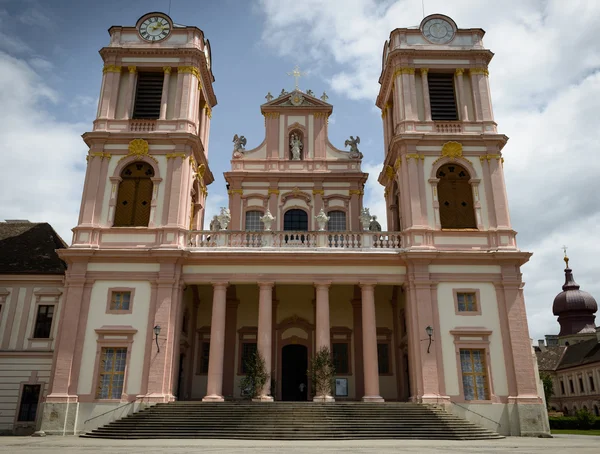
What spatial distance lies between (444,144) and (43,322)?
67.7 feet

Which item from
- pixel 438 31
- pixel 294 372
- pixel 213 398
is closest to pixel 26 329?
pixel 213 398

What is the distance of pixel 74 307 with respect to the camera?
70.4 ft

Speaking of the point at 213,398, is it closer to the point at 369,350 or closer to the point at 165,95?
the point at 369,350

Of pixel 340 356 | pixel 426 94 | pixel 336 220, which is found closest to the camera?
pixel 340 356

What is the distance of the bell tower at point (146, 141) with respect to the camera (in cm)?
2325

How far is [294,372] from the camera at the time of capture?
982 inches

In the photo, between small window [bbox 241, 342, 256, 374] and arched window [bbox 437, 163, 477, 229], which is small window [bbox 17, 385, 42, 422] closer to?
small window [bbox 241, 342, 256, 374]

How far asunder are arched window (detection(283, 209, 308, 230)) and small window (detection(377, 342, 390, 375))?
703 centimetres

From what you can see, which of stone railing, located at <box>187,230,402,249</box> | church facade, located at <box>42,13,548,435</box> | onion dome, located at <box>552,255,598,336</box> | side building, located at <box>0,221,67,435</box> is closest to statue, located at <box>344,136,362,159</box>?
church facade, located at <box>42,13,548,435</box>

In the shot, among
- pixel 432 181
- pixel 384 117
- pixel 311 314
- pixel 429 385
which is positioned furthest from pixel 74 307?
pixel 384 117

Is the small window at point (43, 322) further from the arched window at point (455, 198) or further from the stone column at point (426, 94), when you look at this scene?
the stone column at point (426, 94)

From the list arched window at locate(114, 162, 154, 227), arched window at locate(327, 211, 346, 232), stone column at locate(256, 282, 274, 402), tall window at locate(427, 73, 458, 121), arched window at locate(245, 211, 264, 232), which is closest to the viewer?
stone column at locate(256, 282, 274, 402)

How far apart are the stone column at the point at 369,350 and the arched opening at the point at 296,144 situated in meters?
8.71

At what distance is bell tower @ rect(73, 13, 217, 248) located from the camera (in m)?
23.2
